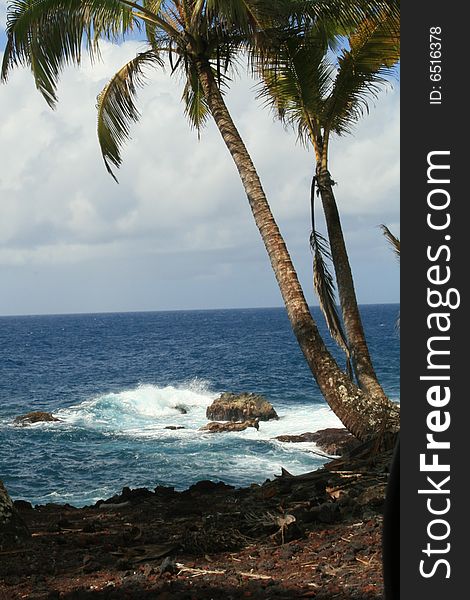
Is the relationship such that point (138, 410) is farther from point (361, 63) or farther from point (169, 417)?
point (361, 63)

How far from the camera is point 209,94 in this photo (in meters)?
9.70

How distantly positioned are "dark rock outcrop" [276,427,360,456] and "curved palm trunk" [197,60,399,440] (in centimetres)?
1349

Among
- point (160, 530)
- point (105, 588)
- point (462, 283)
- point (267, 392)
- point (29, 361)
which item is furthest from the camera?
point (29, 361)

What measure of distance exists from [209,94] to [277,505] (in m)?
5.20

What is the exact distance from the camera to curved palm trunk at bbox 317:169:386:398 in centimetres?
949

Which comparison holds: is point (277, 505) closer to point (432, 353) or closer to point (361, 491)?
point (361, 491)

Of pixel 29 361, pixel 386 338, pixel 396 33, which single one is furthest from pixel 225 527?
pixel 386 338

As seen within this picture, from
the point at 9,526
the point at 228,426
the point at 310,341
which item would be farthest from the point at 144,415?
the point at 9,526

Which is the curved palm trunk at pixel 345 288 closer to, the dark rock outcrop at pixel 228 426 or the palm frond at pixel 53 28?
the palm frond at pixel 53 28

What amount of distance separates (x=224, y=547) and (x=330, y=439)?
18872 mm

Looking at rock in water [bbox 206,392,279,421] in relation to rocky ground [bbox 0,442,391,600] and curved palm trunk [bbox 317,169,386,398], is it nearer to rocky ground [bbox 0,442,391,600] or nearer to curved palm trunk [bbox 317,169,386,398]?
curved palm trunk [bbox 317,169,386,398]

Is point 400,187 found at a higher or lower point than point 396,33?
lower

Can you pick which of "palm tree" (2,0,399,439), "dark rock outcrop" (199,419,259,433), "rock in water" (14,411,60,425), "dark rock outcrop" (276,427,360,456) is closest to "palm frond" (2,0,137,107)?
"palm tree" (2,0,399,439)

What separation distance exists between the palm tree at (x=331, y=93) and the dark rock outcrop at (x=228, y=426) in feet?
58.9
